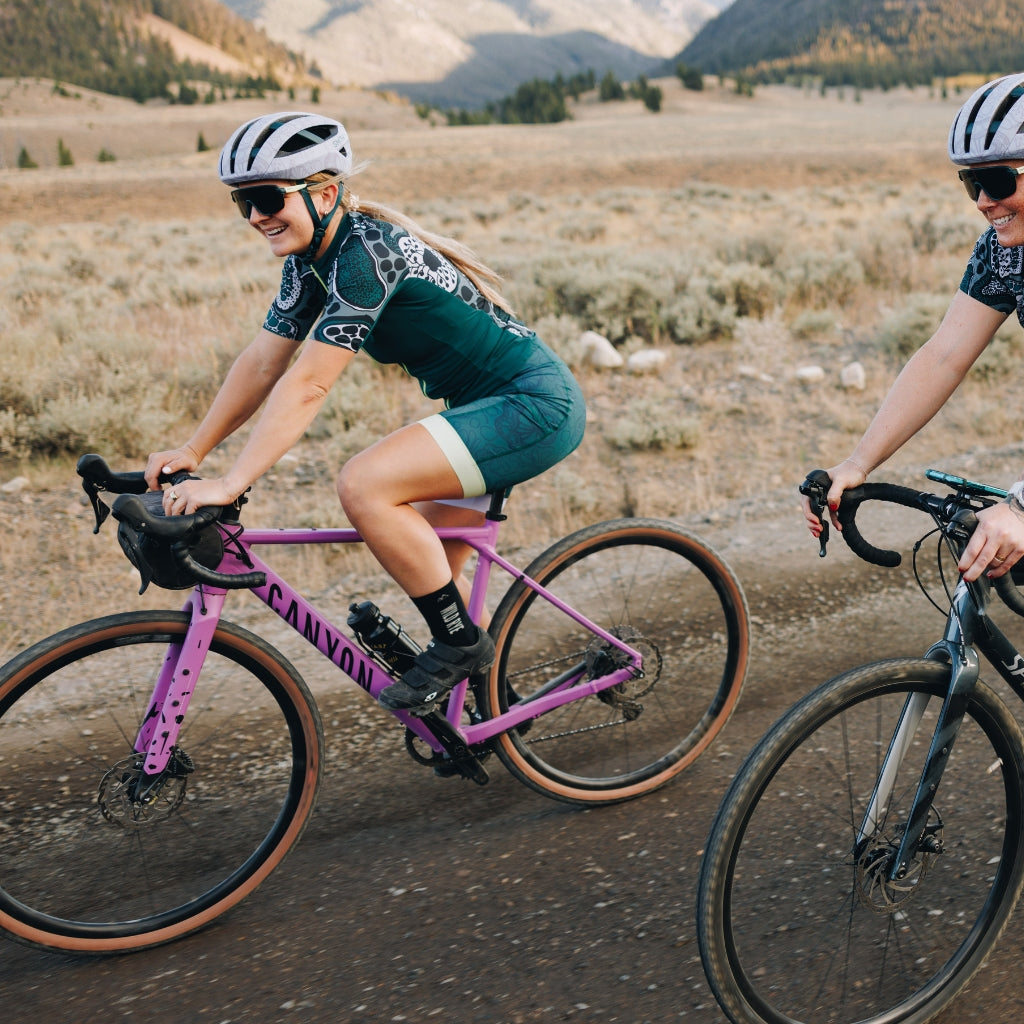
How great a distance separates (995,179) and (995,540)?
2.97 feet

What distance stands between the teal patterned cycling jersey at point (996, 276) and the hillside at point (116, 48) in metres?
144

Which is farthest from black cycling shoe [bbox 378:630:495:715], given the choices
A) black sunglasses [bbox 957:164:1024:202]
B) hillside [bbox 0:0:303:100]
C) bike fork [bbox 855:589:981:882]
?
hillside [bbox 0:0:303:100]

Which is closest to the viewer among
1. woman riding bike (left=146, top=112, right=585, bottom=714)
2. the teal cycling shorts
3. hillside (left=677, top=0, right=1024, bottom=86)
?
woman riding bike (left=146, top=112, right=585, bottom=714)

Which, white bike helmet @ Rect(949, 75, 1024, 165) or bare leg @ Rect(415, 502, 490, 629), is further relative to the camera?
bare leg @ Rect(415, 502, 490, 629)

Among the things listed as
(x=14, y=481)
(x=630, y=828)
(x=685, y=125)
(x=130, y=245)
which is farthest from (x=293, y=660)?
(x=685, y=125)

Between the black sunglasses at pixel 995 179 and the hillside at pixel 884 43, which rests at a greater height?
the hillside at pixel 884 43

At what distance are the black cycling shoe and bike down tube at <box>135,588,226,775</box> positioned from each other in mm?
602

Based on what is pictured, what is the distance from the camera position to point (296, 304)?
10.1ft

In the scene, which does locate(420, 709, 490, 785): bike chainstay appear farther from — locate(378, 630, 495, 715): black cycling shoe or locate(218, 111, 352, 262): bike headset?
locate(218, 111, 352, 262): bike headset

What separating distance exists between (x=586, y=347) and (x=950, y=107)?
4131 inches

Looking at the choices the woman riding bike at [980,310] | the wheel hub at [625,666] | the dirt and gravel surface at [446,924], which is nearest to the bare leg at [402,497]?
the wheel hub at [625,666]

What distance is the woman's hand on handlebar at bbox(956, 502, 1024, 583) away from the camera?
214 centimetres

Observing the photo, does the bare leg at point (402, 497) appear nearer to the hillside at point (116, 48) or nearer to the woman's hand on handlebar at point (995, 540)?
the woman's hand on handlebar at point (995, 540)

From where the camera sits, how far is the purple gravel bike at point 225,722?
109 inches
